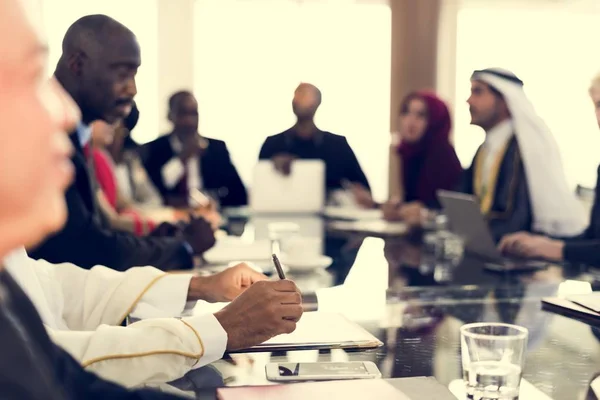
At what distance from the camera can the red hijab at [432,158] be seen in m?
4.84

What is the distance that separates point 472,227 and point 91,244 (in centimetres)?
→ 128

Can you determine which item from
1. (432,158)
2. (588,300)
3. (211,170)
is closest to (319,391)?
(588,300)

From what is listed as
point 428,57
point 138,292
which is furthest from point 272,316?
point 428,57

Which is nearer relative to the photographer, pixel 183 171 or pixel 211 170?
pixel 183 171

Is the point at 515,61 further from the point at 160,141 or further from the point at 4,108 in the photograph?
the point at 4,108

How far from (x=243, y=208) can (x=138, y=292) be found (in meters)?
3.01

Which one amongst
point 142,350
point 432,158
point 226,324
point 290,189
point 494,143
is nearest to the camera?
point 142,350

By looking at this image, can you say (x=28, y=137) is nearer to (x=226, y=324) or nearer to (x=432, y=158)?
(x=226, y=324)

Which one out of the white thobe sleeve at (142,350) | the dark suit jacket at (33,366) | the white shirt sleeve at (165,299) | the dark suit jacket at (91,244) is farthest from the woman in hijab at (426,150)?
the dark suit jacket at (33,366)

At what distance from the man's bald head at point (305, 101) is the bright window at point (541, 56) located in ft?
7.43

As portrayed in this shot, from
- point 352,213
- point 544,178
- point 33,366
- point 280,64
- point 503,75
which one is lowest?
point 352,213

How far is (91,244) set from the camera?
88.8 inches

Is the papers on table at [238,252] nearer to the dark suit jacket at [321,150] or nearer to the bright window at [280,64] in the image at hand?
the dark suit jacket at [321,150]

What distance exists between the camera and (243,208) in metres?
4.58
